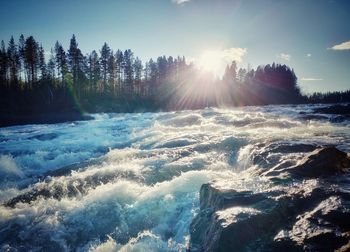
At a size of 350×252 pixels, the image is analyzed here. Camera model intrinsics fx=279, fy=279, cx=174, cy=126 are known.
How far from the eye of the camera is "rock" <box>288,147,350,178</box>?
7818 millimetres

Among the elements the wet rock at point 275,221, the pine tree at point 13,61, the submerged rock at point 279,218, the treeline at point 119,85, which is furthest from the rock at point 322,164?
the pine tree at point 13,61

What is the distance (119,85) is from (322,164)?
285 feet

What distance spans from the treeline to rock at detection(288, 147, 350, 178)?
176 ft

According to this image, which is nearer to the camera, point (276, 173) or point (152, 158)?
point (276, 173)

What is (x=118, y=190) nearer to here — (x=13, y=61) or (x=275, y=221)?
(x=275, y=221)

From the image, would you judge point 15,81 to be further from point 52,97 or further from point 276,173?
point 276,173

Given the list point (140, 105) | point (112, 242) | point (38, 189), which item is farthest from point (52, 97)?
point (112, 242)

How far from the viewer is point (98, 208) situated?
9430 millimetres

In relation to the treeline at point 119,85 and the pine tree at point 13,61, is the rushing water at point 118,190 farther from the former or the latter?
the pine tree at point 13,61

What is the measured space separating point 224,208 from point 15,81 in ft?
239

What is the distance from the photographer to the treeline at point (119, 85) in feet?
198

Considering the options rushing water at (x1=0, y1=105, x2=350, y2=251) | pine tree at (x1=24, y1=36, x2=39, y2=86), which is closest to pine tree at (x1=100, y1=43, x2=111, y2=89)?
pine tree at (x1=24, y1=36, x2=39, y2=86)

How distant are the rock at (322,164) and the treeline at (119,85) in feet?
176

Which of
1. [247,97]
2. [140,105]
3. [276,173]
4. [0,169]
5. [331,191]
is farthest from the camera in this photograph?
[247,97]
